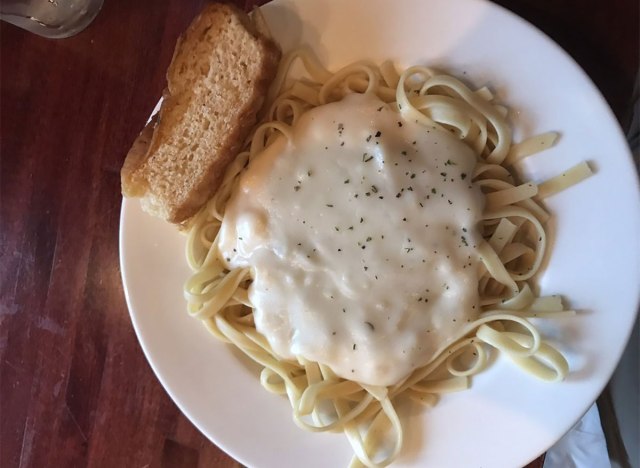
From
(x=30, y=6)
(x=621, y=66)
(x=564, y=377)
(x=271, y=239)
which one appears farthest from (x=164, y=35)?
(x=564, y=377)

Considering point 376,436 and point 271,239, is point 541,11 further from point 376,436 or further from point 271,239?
point 376,436

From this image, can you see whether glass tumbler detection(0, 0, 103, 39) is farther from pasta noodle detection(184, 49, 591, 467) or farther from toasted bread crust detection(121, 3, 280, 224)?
pasta noodle detection(184, 49, 591, 467)

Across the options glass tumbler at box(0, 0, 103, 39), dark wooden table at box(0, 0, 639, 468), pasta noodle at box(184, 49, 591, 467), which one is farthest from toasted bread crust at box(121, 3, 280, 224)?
glass tumbler at box(0, 0, 103, 39)

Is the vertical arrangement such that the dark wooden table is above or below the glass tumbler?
below

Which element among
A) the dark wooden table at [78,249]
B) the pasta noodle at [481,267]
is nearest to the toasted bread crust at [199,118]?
the pasta noodle at [481,267]

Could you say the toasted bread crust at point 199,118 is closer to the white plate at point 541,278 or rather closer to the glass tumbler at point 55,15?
the white plate at point 541,278

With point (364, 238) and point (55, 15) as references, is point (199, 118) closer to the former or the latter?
point (364, 238)

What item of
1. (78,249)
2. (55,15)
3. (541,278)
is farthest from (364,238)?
(55,15)
